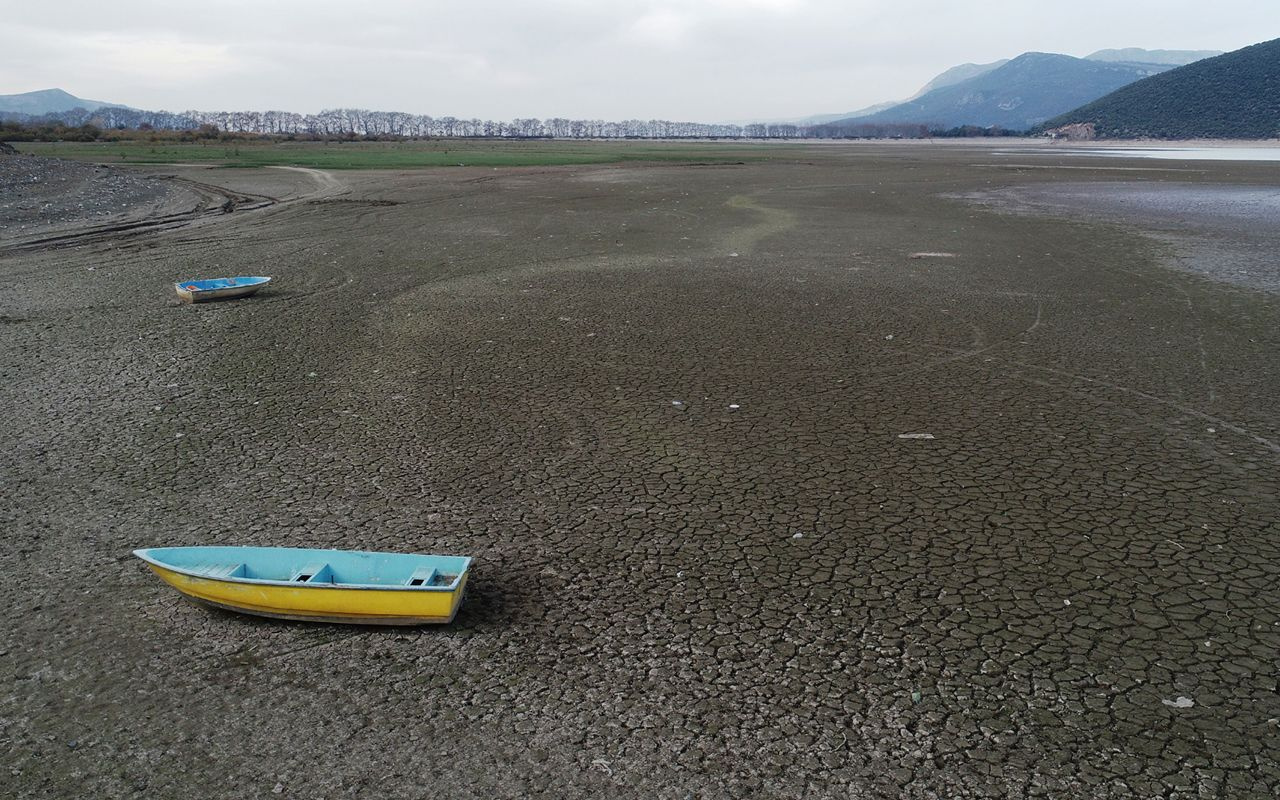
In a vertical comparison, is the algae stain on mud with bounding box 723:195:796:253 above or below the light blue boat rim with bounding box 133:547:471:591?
above

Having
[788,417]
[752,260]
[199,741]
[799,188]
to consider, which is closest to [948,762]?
[199,741]

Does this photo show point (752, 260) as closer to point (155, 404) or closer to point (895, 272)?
point (895, 272)

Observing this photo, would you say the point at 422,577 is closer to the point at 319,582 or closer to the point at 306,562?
the point at 319,582

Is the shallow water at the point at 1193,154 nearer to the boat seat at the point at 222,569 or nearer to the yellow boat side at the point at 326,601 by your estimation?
the yellow boat side at the point at 326,601

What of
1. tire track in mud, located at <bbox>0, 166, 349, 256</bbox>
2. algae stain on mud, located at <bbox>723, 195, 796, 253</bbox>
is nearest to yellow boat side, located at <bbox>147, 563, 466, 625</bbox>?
algae stain on mud, located at <bbox>723, 195, 796, 253</bbox>

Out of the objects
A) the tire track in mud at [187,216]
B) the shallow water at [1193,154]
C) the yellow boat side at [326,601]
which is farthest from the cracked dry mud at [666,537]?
the shallow water at [1193,154]

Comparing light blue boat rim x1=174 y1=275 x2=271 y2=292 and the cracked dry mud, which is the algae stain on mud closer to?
the cracked dry mud
